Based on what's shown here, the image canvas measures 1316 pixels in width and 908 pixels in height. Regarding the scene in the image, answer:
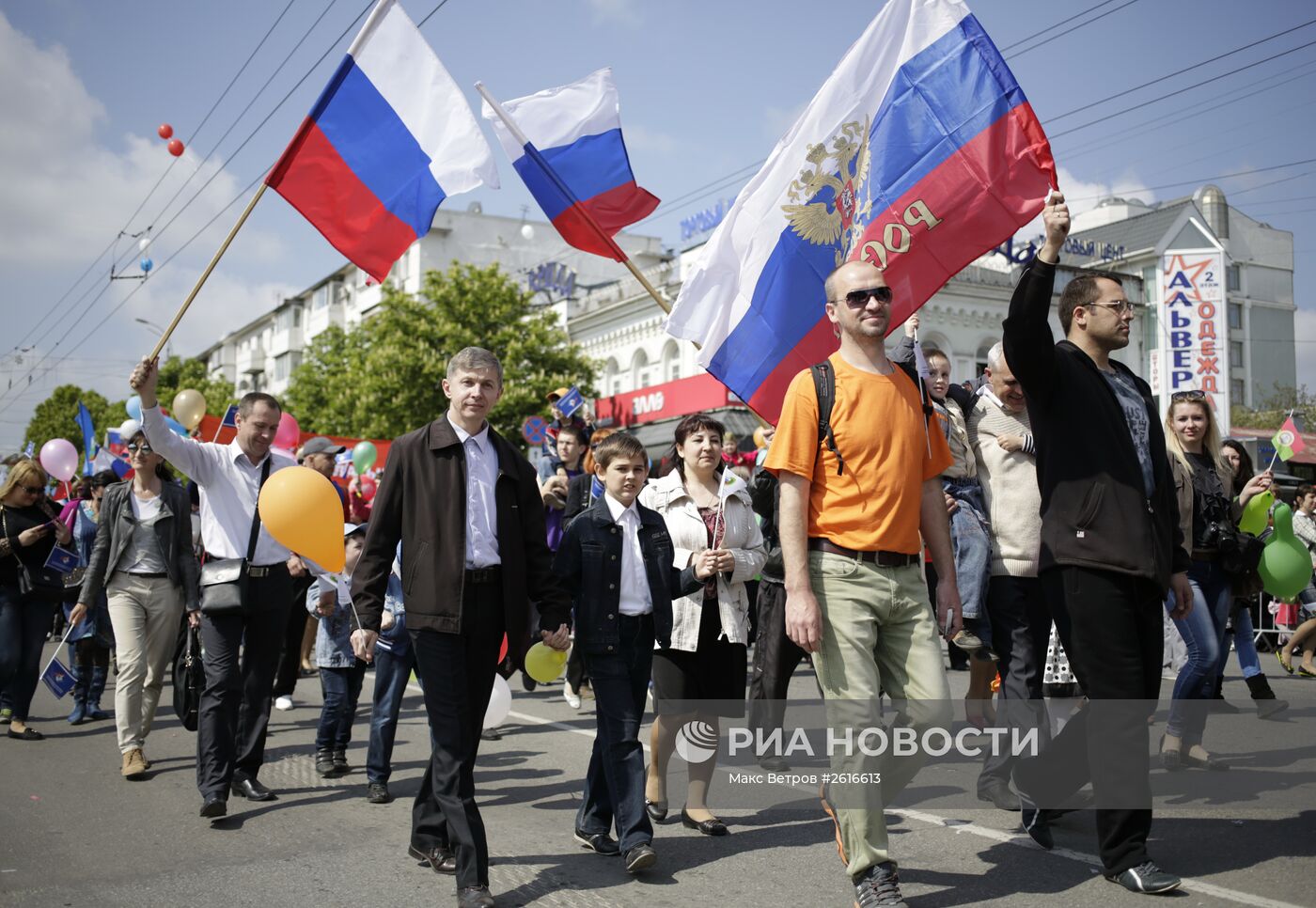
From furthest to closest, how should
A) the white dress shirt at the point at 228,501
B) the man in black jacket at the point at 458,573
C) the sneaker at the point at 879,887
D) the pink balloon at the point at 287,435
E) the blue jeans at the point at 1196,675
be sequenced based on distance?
the pink balloon at the point at 287,435 < the blue jeans at the point at 1196,675 < the white dress shirt at the point at 228,501 < the man in black jacket at the point at 458,573 < the sneaker at the point at 879,887

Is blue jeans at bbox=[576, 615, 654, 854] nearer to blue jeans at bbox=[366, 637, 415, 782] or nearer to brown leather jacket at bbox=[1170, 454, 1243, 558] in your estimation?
blue jeans at bbox=[366, 637, 415, 782]

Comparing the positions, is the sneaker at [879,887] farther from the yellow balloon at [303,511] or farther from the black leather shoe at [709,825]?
the yellow balloon at [303,511]

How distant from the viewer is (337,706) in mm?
7402

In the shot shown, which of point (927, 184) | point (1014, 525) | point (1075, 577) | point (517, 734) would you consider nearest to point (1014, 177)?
point (927, 184)

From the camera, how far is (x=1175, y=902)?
417 centimetres

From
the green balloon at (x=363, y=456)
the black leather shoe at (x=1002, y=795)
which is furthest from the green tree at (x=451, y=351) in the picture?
the black leather shoe at (x=1002, y=795)

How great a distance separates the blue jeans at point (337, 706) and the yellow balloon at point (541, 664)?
4.59 ft

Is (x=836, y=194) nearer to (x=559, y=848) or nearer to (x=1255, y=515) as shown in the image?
(x=559, y=848)

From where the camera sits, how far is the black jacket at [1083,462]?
14.7 ft

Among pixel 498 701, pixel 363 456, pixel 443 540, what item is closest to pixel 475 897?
pixel 443 540

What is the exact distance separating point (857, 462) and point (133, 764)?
5.36 meters

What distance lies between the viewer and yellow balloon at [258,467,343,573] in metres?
5.75

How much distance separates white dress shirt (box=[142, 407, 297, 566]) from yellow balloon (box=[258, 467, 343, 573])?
25.6 inches

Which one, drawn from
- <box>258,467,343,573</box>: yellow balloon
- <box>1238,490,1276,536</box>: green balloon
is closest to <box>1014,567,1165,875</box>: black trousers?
<box>258,467,343,573</box>: yellow balloon
